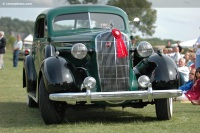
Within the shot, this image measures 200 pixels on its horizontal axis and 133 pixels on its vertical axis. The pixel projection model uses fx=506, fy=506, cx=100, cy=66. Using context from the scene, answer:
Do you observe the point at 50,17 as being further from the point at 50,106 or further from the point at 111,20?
the point at 50,106

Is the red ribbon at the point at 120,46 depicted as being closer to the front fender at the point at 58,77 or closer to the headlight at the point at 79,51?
the headlight at the point at 79,51

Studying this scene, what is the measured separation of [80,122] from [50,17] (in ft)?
7.45

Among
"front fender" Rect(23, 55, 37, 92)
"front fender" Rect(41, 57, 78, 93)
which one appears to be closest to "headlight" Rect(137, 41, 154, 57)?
"front fender" Rect(41, 57, 78, 93)

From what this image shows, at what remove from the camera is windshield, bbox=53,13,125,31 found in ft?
29.1

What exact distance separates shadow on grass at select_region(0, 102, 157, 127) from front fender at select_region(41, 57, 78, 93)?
723mm

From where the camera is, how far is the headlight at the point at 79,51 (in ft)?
24.3

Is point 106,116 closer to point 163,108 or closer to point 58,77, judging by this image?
point 163,108

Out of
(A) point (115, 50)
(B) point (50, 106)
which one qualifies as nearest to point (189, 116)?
(A) point (115, 50)

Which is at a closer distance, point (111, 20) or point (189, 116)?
point (189, 116)

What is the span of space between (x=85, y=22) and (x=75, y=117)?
1678 millimetres

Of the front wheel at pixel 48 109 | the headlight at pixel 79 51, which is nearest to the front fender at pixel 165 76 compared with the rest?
the headlight at pixel 79 51

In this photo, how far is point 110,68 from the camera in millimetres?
7406

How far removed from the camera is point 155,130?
6.84m

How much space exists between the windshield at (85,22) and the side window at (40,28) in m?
0.67
